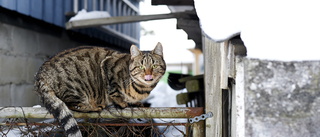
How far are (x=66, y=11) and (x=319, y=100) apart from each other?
4.27 meters

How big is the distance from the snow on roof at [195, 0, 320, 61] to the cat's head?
1030 millimetres

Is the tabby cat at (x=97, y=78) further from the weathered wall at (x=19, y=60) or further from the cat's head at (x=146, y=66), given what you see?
the weathered wall at (x=19, y=60)

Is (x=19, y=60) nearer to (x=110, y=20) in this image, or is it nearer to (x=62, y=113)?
(x=110, y=20)

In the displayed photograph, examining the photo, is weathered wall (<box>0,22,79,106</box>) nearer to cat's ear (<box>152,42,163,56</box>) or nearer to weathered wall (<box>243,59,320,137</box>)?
cat's ear (<box>152,42,163,56</box>)

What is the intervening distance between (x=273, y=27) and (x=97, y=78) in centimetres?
168

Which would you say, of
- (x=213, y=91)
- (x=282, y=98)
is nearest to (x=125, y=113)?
(x=213, y=91)

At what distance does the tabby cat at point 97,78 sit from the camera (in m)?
2.41

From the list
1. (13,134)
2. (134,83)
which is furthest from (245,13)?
(13,134)

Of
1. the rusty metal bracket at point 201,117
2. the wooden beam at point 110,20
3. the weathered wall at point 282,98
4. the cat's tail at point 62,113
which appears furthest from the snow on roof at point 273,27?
the wooden beam at point 110,20

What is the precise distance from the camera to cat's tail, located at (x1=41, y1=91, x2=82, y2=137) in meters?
2.04

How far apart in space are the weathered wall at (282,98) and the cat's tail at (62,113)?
1.15 metres

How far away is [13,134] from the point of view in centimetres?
261

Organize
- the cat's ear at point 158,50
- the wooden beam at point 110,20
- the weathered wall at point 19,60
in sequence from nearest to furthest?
1. the cat's ear at point 158,50
2. the weathered wall at point 19,60
3. the wooden beam at point 110,20

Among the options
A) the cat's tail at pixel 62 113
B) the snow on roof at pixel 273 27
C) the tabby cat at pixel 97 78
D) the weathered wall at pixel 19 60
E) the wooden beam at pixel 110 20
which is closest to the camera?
the snow on roof at pixel 273 27
